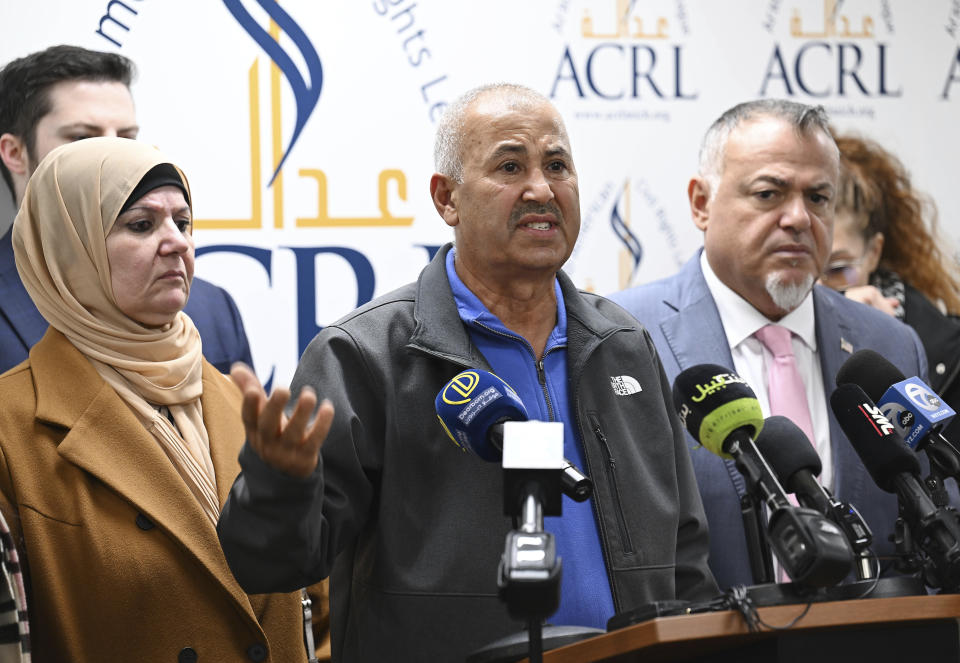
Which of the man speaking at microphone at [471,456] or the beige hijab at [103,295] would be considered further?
the beige hijab at [103,295]

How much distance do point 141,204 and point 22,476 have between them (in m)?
0.66

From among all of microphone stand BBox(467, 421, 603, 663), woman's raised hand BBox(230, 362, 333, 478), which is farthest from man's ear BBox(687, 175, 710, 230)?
microphone stand BBox(467, 421, 603, 663)

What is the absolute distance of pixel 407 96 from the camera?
12.1 feet

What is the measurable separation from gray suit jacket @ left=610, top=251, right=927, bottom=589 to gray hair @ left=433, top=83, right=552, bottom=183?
2.74 feet

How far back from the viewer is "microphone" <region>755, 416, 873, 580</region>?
1.58 m

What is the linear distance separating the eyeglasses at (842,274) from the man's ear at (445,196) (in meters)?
2.06

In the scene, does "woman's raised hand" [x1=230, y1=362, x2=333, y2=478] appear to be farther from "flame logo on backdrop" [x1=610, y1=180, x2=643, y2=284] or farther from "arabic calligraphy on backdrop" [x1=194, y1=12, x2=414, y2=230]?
"flame logo on backdrop" [x1=610, y1=180, x2=643, y2=284]

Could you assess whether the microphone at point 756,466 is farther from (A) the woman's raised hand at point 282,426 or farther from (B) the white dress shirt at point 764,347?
(B) the white dress shirt at point 764,347

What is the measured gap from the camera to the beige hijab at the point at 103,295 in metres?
2.46

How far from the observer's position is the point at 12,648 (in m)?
1.98

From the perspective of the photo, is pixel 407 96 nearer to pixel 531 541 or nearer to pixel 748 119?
pixel 748 119

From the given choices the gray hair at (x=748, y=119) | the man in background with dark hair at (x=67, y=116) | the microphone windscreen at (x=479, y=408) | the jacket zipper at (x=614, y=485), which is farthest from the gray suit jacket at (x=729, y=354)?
the microphone windscreen at (x=479, y=408)

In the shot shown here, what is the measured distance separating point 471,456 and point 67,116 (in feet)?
5.44

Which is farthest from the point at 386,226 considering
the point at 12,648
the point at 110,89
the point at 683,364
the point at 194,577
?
the point at 12,648
